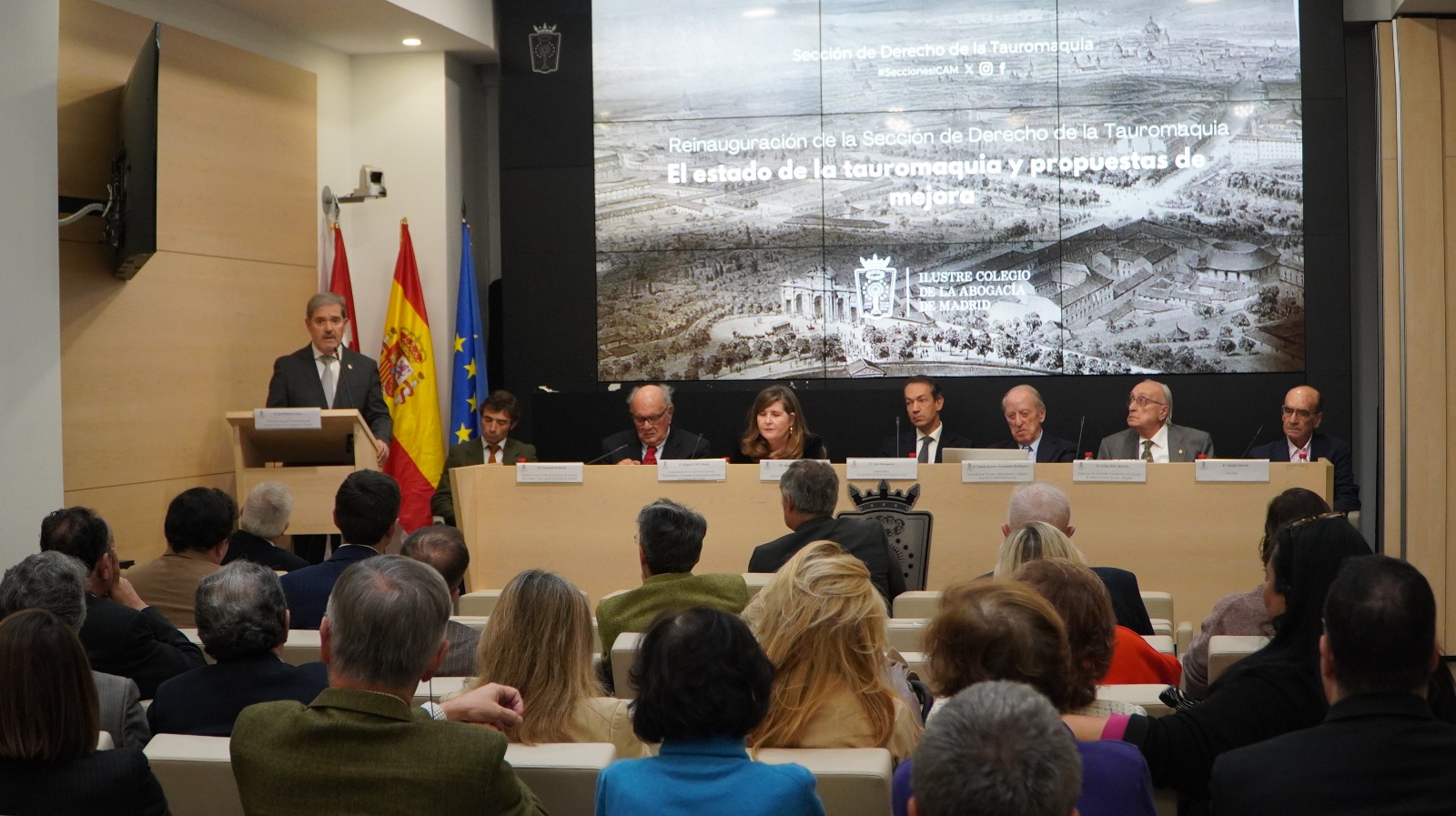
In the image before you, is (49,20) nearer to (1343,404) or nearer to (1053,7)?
(1053,7)

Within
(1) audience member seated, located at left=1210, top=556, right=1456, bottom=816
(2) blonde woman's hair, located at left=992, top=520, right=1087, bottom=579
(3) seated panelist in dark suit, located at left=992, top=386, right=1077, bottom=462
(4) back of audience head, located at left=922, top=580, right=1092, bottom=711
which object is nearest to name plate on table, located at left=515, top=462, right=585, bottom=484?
(3) seated panelist in dark suit, located at left=992, top=386, right=1077, bottom=462

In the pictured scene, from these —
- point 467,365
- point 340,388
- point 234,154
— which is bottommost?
point 340,388

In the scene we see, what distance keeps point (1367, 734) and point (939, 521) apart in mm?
4094

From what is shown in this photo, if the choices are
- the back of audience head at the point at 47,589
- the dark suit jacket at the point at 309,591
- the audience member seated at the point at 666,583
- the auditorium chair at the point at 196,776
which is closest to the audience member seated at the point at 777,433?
the audience member seated at the point at 666,583

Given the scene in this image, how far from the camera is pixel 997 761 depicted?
140cm

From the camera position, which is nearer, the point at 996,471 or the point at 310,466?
the point at 996,471

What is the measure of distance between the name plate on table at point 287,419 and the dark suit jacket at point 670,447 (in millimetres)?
1664

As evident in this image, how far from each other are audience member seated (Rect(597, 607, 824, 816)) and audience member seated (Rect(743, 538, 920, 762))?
1.92 feet

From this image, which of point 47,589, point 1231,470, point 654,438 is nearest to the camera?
point 47,589

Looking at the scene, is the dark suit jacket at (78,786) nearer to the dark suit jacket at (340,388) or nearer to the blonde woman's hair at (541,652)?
the blonde woman's hair at (541,652)

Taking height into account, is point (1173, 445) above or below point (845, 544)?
above

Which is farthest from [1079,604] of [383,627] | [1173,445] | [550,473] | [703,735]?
[1173,445]

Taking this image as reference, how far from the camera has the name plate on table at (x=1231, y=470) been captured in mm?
5746

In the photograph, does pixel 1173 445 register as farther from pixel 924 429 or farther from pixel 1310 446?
pixel 924 429
